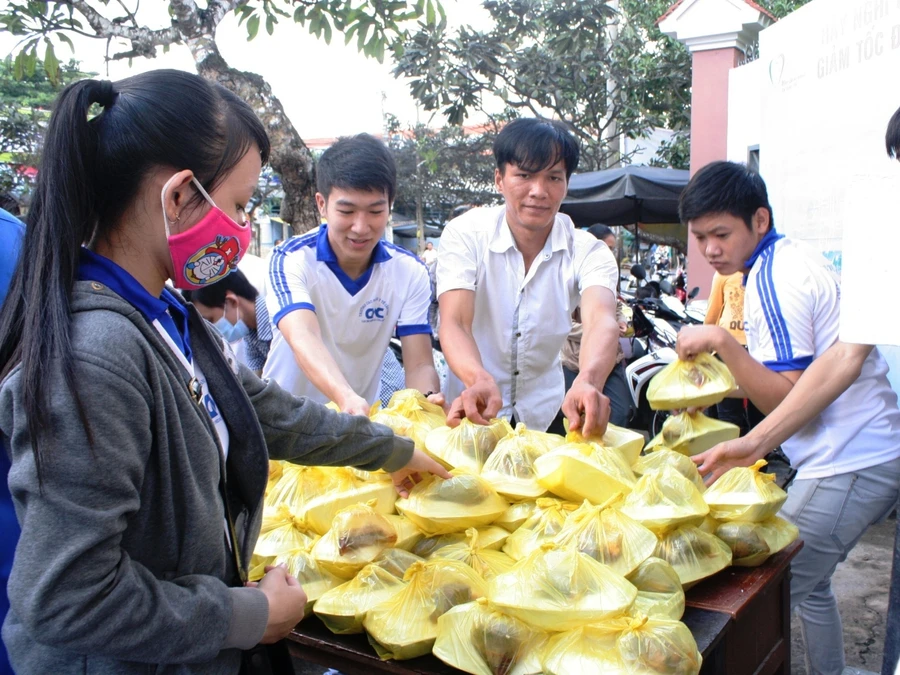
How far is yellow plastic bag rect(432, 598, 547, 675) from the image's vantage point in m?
1.25

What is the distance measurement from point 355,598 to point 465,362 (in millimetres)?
1044

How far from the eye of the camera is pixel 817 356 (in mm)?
2111

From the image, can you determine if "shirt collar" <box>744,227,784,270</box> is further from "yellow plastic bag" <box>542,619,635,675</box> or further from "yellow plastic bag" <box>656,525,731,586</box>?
"yellow plastic bag" <box>542,619,635,675</box>

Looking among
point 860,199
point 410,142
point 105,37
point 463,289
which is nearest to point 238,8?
point 105,37

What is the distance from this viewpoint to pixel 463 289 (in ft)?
8.49

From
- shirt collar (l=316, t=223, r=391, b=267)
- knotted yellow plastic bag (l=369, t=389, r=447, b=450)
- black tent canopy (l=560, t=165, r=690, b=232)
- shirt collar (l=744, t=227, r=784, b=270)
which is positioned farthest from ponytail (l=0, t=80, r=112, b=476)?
black tent canopy (l=560, t=165, r=690, b=232)

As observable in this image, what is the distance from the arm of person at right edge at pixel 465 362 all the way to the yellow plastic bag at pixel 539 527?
0.42 meters

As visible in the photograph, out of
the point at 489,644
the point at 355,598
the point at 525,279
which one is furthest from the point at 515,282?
the point at 489,644

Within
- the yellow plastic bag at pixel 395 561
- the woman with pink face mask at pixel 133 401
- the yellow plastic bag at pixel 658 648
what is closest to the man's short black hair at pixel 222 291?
the yellow plastic bag at pixel 395 561

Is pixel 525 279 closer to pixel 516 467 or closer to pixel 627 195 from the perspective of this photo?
pixel 516 467

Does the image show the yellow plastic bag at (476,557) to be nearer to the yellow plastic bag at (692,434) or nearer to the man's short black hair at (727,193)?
the yellow plastic bag at (692,434)

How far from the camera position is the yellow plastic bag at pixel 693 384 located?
2029 millimetres

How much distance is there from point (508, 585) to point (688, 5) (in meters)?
9.01

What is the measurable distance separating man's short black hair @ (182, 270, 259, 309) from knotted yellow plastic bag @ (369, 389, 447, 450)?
4.78 ft
